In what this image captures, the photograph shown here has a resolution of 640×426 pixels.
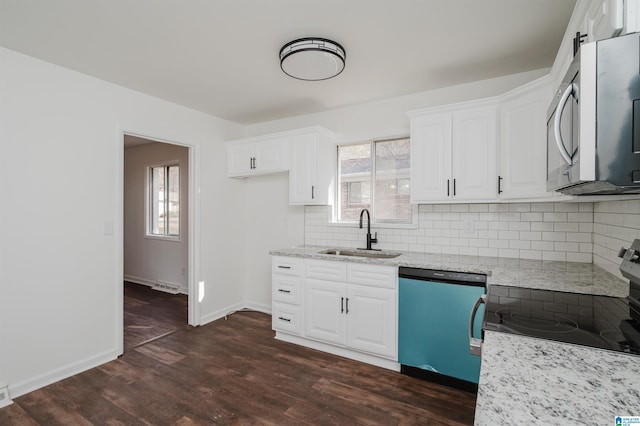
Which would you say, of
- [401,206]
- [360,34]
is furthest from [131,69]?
[401,206]

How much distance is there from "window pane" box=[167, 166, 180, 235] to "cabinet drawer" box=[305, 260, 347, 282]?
3.39 metres

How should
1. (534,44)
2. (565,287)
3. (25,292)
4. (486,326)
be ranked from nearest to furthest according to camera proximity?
(486,326), (565,287), (534,44), (25,292)

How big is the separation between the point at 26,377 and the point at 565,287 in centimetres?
381

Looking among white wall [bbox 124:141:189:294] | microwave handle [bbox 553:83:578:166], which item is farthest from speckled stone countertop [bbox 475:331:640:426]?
white wall [bbox 124:141:189:294]

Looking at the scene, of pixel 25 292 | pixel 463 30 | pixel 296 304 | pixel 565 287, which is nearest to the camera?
pixel 565 287

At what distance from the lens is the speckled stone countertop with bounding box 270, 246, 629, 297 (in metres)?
1.76

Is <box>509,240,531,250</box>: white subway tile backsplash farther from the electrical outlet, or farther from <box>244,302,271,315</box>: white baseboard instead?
the electrical outlet

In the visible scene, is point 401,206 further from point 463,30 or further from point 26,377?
point 26,377

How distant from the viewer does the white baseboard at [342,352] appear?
2752 mm

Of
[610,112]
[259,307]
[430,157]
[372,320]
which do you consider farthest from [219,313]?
[610,112]

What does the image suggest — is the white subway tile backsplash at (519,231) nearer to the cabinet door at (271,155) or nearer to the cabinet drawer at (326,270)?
the cabinet drawer at (326,270)

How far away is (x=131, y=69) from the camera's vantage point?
8.82ft

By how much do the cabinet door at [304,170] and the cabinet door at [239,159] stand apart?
685mm

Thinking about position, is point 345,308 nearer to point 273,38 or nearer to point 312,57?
point 312,57
